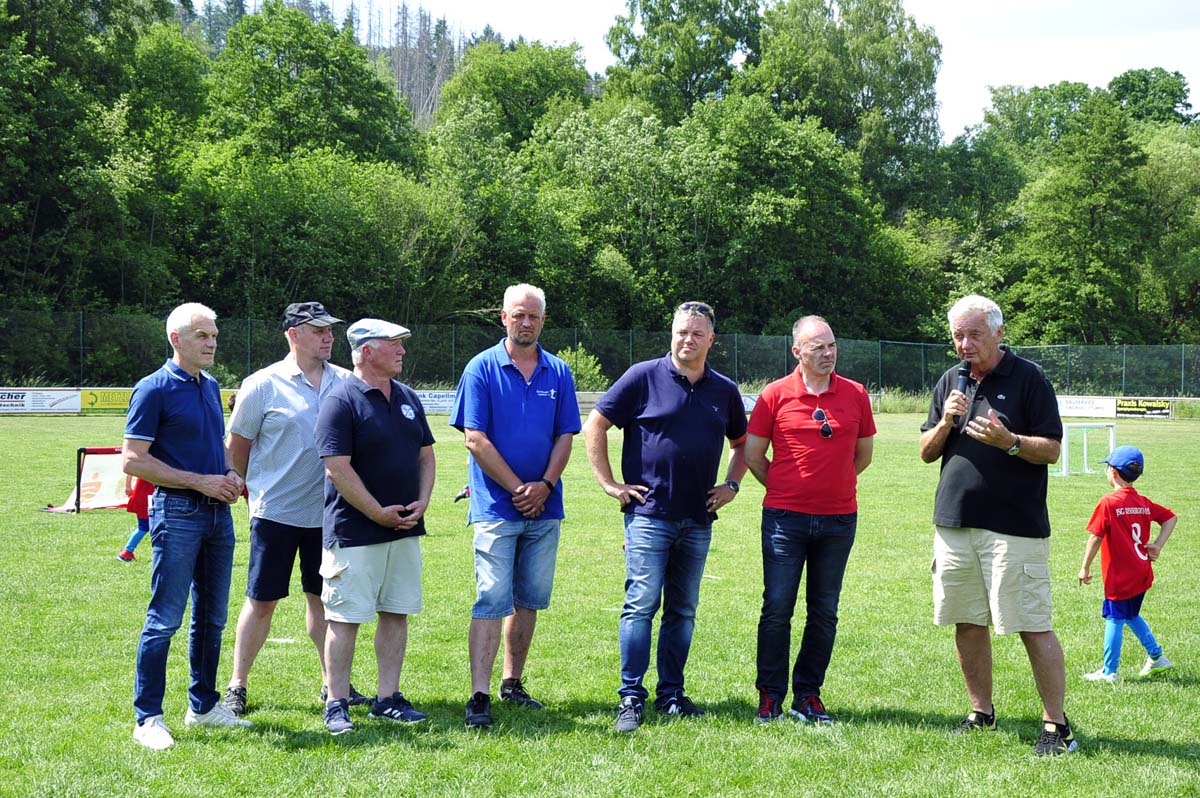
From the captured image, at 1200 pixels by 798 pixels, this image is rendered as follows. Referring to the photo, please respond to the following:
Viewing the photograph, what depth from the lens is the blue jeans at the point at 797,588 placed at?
5.61 metres

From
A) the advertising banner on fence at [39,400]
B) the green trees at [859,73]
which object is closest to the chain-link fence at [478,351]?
the advertising banner on fence at [39,400]

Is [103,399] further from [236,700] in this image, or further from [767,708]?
[767,708]

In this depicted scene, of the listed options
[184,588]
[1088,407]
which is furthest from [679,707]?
[1088,407]

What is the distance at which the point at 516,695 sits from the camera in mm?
5879

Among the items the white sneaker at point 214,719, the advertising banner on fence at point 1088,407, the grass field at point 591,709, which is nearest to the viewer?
the grass field at point 591,709

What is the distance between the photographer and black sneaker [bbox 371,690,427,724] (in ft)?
17.8

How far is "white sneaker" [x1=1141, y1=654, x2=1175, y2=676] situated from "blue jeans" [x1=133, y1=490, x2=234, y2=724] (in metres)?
5.19

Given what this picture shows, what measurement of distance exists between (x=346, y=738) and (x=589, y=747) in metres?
1.13

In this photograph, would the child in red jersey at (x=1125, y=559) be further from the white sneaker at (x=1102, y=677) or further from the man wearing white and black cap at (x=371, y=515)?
the man wearing white and black cap at (x=371, y=515)

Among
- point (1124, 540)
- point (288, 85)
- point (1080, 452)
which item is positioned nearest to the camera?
point (1124, 540)

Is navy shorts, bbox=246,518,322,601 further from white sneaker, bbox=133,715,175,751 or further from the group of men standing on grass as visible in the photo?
white sneaker, bbox=133,715,175,751

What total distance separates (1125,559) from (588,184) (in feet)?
162

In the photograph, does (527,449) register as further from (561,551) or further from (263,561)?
(561,551)

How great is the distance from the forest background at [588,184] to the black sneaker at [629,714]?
3708 centimetres
